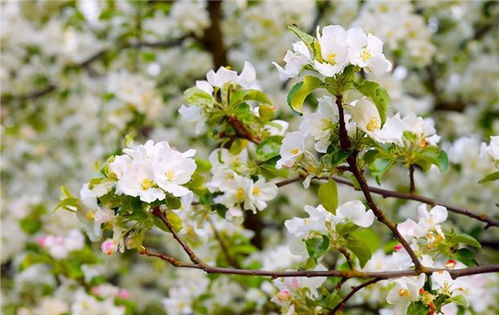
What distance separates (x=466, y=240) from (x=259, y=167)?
0.41m

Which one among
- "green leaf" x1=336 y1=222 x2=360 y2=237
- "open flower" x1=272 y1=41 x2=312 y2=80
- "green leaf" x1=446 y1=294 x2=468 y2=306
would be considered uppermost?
"open flower" x1=272 y1=41 x2=312 y2=80

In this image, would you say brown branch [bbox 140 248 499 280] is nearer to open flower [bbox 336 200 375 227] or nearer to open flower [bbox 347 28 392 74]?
open flower [bbox 336 200 375 227]

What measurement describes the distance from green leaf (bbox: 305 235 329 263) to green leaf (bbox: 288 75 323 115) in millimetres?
247

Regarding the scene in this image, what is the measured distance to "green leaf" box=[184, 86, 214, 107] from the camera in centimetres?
128

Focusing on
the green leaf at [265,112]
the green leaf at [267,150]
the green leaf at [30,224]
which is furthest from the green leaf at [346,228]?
the green leaf at [30,224]

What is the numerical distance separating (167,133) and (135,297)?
3.44 feet

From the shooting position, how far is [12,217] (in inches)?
127

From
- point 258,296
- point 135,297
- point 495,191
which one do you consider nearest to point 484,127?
point 495,191

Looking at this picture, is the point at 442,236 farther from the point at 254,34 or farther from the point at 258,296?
the point at 254,34

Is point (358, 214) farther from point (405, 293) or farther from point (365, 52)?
point (365, 52)

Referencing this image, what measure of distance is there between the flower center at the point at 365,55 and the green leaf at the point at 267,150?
1.15ft

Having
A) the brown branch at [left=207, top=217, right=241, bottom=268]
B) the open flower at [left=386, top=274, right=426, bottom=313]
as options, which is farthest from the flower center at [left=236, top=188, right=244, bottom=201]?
the brown branch at [left=207, top=217, right=241, bottom=268]

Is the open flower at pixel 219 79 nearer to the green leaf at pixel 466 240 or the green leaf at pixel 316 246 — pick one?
the green leaf at pixel 316 246

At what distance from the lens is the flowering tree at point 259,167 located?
3.64 feet
